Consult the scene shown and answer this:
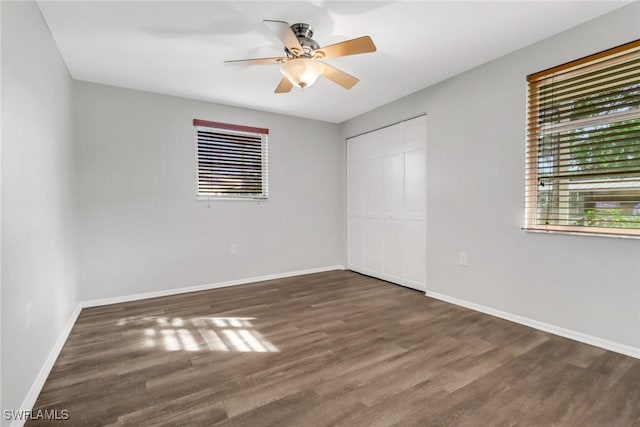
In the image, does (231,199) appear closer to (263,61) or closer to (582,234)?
(263,61)

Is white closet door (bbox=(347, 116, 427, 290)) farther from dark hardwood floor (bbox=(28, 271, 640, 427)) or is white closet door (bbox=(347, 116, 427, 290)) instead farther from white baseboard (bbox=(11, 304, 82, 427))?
white baseboard (bbox=(11, 304, 82, 427))

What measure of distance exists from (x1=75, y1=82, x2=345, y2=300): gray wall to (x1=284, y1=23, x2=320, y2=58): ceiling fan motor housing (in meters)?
2.08

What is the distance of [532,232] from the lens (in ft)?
8.48

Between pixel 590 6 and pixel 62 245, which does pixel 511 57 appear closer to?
pixel 590 6

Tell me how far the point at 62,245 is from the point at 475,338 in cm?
341

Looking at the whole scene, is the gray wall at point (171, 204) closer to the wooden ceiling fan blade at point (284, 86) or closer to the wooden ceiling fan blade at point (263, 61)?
the wooden ceiling fan blade at point (284, 86)

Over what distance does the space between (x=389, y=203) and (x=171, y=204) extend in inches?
110

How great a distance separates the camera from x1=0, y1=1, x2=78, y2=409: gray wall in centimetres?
146

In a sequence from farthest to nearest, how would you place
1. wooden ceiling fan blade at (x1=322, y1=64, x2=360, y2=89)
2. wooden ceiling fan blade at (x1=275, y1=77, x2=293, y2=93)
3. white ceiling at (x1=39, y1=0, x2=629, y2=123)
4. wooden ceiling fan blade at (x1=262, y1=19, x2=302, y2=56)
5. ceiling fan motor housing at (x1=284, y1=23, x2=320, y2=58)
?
1. wooden ceiling fan blade at (x1=275, y1=77, x2=293, y2=93)
2. wooden ceiling fan blade at (x1=322, y1=64, x2=360, y2=89)
3. ceiling fan motor housing at (x1=284, y1=23, x2=320, y2=58)
4. white ceiling at (x1=39, y1=0, x2=629, y2=123)
5. wooden ceiling fan blade at (x1=262, y1=19, x2=302, y2=56)

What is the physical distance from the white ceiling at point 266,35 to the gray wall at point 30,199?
1.24 ft

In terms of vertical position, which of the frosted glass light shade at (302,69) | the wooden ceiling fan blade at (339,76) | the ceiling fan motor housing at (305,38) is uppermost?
the ceiling fan motor housing at (305,38)

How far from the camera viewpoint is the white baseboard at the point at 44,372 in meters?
1.55

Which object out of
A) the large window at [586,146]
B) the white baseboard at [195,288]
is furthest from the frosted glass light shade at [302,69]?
the white baseboard at [195,288]

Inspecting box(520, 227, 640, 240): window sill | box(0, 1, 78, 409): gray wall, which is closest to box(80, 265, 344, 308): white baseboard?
box(0, 1, 78, 409): gray wall
